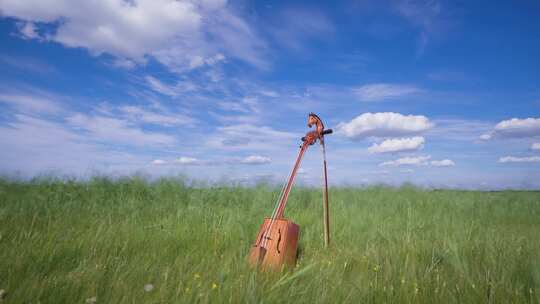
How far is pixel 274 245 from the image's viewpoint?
3295mm

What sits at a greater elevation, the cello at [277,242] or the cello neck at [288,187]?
the cello neck at [288,187]

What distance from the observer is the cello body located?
3254 millimetres

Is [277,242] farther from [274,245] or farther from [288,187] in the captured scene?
[288,187]

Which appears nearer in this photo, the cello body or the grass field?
the grass field

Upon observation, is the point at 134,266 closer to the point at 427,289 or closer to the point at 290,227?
the point at 290,227

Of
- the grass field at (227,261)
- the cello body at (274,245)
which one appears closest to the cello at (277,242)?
the cello body at (274,245)

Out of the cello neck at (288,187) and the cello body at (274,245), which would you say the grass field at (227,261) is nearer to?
the cello body at (274,245)

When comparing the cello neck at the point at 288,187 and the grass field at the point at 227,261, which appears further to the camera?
the cello neck at the point at 288,187

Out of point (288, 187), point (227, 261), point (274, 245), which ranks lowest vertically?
point (227, 261)

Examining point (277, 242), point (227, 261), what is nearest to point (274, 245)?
point (277, 242)

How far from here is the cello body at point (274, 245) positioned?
3.25 m

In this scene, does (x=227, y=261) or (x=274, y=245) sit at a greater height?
(x=274, y=245)

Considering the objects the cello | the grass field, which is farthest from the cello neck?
the grass field

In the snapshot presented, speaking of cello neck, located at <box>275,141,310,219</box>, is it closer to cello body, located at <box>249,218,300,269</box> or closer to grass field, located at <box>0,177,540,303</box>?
cello body, located at <box>249,218,300,269</box>
